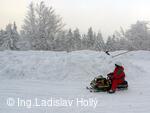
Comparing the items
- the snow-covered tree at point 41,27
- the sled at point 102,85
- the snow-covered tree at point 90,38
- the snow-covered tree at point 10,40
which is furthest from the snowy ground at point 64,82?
the snow-covered tree at point 90,38

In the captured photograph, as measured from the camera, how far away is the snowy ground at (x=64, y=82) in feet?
28.1

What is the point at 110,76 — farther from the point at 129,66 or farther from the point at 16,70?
the point at 16,70

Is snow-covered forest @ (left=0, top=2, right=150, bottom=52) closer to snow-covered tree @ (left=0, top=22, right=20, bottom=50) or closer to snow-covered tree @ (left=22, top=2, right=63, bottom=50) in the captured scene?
snow-covered tree @ (left=22, top=2, right=63, bottom=50)

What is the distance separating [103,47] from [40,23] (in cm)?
3113

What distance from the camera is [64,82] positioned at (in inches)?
488

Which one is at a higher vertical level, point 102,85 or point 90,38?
point 90,38

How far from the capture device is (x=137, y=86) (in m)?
11.9

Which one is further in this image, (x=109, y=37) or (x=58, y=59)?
(x=109, y=37)

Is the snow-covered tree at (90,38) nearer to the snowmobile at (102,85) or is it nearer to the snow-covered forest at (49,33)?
the snow-covered forest at (49,33)

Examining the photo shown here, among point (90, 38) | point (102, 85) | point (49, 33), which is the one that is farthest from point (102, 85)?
point (90, 38)

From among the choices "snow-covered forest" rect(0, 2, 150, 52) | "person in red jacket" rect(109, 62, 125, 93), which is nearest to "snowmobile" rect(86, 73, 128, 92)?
"person in red jacket" rect(109, 62, 125, 93)

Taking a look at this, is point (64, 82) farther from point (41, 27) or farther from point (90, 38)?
point (90, 38)

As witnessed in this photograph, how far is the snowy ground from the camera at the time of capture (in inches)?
337

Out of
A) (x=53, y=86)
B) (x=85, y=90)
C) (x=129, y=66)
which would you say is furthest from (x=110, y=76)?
(x=129, y=66)
